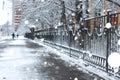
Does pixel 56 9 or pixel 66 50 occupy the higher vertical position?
pixel 56 9

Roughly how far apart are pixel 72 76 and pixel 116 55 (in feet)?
5.19

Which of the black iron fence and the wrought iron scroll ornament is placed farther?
the wrought iron scroll ornament

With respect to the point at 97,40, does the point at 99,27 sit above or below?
above

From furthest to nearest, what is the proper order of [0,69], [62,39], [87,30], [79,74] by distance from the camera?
[62,39], [87,30], [0,69], [79,74]

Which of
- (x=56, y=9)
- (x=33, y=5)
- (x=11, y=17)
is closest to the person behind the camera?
(x=56, y=9)

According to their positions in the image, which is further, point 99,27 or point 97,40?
point 97,40

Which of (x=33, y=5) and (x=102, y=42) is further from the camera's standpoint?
(x=33, y=5)

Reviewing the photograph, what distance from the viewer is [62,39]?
26531 millimetres

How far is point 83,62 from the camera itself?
1698 centimetres

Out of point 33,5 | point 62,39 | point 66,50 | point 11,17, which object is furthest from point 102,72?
point 11,17

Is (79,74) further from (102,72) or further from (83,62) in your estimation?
(83,62)

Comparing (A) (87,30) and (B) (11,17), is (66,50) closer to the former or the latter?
(A) (87,30)

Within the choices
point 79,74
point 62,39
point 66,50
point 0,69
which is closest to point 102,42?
point 79,74

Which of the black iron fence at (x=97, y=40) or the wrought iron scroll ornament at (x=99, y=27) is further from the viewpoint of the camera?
the wrought iron scroll ornament at (x=99, y=27)
